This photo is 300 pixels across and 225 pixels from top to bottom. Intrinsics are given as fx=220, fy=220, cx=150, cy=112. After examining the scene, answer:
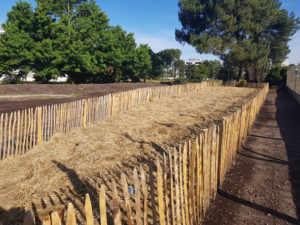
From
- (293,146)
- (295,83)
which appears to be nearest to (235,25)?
(295,83)

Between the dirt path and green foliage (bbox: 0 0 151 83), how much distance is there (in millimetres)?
23765

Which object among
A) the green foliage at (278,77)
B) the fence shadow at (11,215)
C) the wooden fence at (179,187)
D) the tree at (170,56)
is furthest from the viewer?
the tree at (170,56)

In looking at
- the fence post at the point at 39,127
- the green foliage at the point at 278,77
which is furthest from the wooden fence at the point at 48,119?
the green foliage at the point at 278,77

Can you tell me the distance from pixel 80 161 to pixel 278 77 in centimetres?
3521

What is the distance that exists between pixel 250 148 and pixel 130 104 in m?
7.27

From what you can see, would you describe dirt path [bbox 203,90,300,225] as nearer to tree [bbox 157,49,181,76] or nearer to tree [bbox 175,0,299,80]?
tree [bbox 175,0,299,80]

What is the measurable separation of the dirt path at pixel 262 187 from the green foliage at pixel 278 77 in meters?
29.9

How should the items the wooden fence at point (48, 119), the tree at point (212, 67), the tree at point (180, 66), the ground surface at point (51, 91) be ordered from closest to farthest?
1. the wooden fence at point (48, 119)
2. the ground surface at point (51, 91)
3. the tree at point (212, 67)
4. the tree at point (180, 66)

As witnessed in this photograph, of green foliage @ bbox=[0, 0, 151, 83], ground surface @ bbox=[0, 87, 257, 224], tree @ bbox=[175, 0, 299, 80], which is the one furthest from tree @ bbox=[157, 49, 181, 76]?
ground surface @ bbox=[0, 87, 257, 224]

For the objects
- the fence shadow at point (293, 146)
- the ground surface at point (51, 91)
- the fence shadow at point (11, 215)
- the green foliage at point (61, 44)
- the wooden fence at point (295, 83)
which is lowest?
the fence shadow at point (11, 215)

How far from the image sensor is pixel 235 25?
31.2 metres

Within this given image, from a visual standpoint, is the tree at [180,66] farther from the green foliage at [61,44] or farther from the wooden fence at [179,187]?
the wooden fence at [179,187]

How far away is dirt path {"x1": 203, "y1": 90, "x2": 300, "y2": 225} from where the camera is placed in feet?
10.9

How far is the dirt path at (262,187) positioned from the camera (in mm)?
3309
